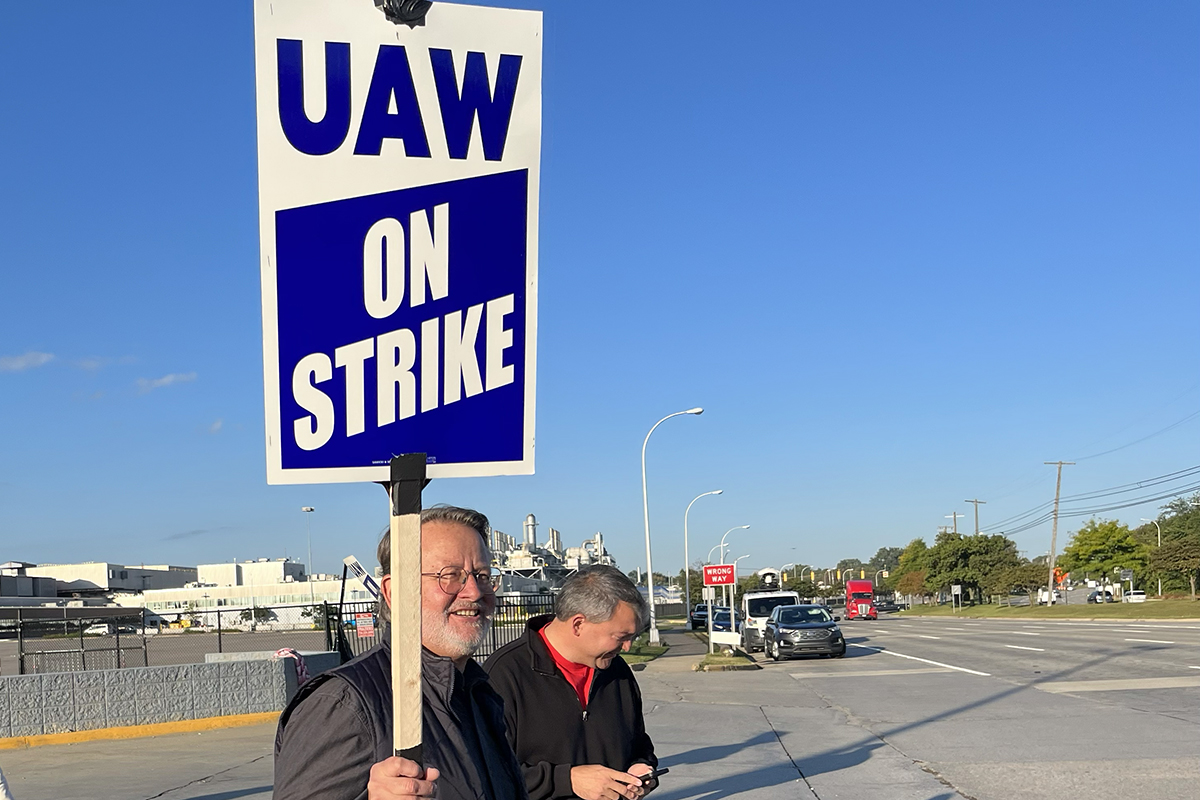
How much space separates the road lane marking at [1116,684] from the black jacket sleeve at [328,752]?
18883mm

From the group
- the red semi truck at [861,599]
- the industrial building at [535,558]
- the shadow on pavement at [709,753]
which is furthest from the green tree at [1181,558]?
the shadow on pavement at [709,753]

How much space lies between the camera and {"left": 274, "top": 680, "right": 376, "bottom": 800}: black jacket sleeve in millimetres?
2051

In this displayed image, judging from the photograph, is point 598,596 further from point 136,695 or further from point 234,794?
point 136,695

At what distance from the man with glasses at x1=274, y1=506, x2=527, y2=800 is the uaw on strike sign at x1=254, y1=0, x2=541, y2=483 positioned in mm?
365

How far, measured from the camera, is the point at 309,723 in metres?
2.11

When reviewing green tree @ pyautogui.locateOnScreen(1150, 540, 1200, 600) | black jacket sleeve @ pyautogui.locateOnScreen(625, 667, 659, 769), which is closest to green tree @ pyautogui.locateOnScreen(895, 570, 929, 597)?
green tree @ pyautogui.locateOnScreen(1150, 540, 1200, 600)

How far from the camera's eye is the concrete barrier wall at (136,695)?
15758mm

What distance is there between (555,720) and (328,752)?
2350mm

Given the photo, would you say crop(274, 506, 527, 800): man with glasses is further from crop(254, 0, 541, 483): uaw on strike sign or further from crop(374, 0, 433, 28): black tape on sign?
A: crop(374, 0, 433, 28): black tape on sign

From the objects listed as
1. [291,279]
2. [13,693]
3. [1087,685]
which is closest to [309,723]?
[291,279]

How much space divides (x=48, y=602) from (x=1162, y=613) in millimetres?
71323

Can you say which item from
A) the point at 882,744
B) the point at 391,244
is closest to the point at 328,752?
the point at 391,244

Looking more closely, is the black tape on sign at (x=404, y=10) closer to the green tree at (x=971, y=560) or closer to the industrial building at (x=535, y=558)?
the industrial building at (x=535, y=558)

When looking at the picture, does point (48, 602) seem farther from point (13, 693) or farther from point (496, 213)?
point (496, 213)
